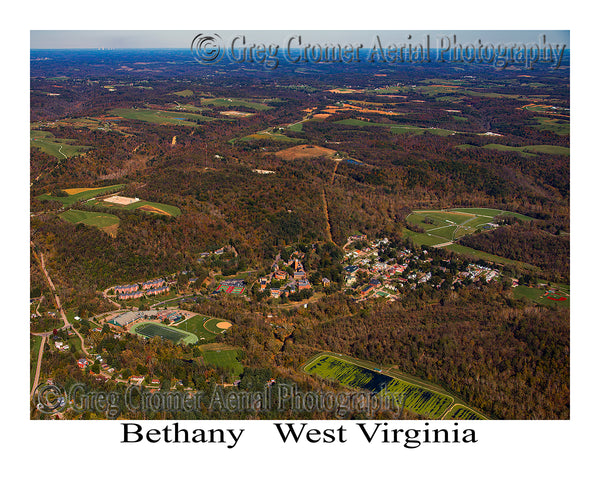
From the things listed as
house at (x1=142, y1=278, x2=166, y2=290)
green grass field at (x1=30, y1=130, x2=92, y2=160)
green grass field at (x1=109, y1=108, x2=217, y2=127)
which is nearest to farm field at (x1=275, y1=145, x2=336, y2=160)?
green grass field at (x1=109, y1=108, x2=217, y2=127)

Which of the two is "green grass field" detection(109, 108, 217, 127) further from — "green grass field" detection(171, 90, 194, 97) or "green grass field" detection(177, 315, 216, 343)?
"green grass field" detection(177, 315, 216, 343)

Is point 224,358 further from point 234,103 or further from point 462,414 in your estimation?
point 234,103

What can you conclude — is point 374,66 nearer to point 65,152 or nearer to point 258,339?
point 65,152

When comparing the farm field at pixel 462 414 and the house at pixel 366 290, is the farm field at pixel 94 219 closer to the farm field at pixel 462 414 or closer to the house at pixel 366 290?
the house at pixel 366 290

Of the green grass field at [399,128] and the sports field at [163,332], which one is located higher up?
the green grass field at [399,128]

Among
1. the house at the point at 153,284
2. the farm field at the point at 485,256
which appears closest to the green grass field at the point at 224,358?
the house at the point at 153,284

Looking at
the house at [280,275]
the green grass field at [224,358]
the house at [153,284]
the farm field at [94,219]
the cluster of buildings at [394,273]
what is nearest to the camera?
the green grass field at [224,358]

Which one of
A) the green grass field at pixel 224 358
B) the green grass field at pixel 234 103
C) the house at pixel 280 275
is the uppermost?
the green grass field at pixel 234 103
